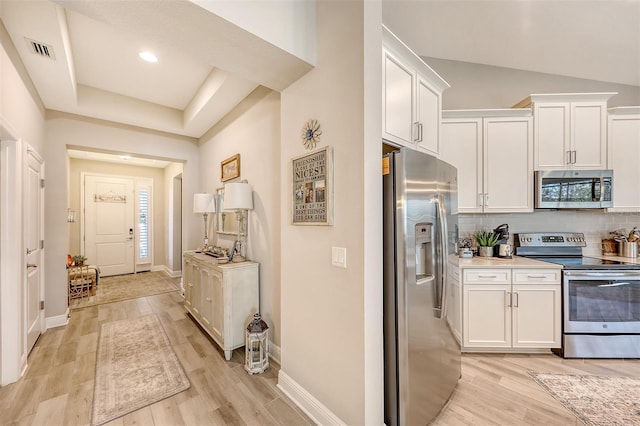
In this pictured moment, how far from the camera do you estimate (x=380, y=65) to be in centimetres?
158

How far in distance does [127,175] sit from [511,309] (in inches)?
297

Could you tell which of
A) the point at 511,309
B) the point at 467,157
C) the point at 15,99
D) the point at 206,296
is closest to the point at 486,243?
the point at 511,309

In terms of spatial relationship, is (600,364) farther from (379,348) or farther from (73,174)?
(73,174)

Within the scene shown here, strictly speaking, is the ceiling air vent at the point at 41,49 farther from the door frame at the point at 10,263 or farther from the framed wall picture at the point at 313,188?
the framed wall picture at the point at 313,188

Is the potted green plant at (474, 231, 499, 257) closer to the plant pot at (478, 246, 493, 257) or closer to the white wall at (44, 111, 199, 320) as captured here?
the plant pot at (478, 246, 493, 257)

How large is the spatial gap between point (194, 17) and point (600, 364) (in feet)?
13.7

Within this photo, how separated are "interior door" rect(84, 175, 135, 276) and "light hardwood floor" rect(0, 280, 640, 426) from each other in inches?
135

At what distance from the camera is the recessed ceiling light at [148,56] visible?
8.71 feet

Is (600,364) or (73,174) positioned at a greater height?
(73,174)

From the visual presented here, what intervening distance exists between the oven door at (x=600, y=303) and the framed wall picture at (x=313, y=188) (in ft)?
8.20

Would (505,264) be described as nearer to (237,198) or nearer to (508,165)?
(508,165)

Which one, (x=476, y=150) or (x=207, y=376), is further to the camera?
(x=476, y=150)

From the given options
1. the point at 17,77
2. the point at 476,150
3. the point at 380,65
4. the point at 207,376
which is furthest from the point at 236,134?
the point at 476,150

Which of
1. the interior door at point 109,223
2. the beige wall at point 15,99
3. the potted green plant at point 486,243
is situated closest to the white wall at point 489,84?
the potted green plant at point 486,243
